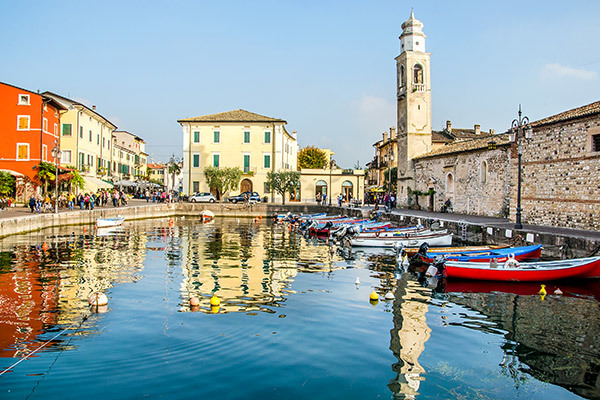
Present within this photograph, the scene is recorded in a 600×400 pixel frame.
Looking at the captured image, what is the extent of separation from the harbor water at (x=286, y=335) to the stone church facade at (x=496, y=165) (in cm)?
791

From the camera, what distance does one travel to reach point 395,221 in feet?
111

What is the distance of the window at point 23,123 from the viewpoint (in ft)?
122

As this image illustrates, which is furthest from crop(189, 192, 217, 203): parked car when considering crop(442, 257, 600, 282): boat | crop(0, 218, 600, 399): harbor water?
crop(442, 257, 600, 282): boat

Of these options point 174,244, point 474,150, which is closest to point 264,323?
point 174,244

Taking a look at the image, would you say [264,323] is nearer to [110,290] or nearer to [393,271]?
[110,290]

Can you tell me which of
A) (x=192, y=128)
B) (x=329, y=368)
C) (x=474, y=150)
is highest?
(x=192, y=128)

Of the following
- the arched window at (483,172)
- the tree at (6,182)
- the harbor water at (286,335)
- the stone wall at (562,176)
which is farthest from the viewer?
the tree at (6,182)

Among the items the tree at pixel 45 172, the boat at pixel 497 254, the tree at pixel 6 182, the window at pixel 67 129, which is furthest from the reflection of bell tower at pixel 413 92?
the tree at pixel 6 182

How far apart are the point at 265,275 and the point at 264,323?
593 centimetres

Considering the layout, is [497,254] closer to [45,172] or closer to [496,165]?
[496,165]

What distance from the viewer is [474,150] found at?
32656mm

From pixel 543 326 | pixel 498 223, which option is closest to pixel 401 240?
pixel 498 223

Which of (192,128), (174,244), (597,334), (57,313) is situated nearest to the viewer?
(597,334)

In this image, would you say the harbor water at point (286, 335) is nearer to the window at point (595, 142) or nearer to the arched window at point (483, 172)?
the window at point (595, 142)
